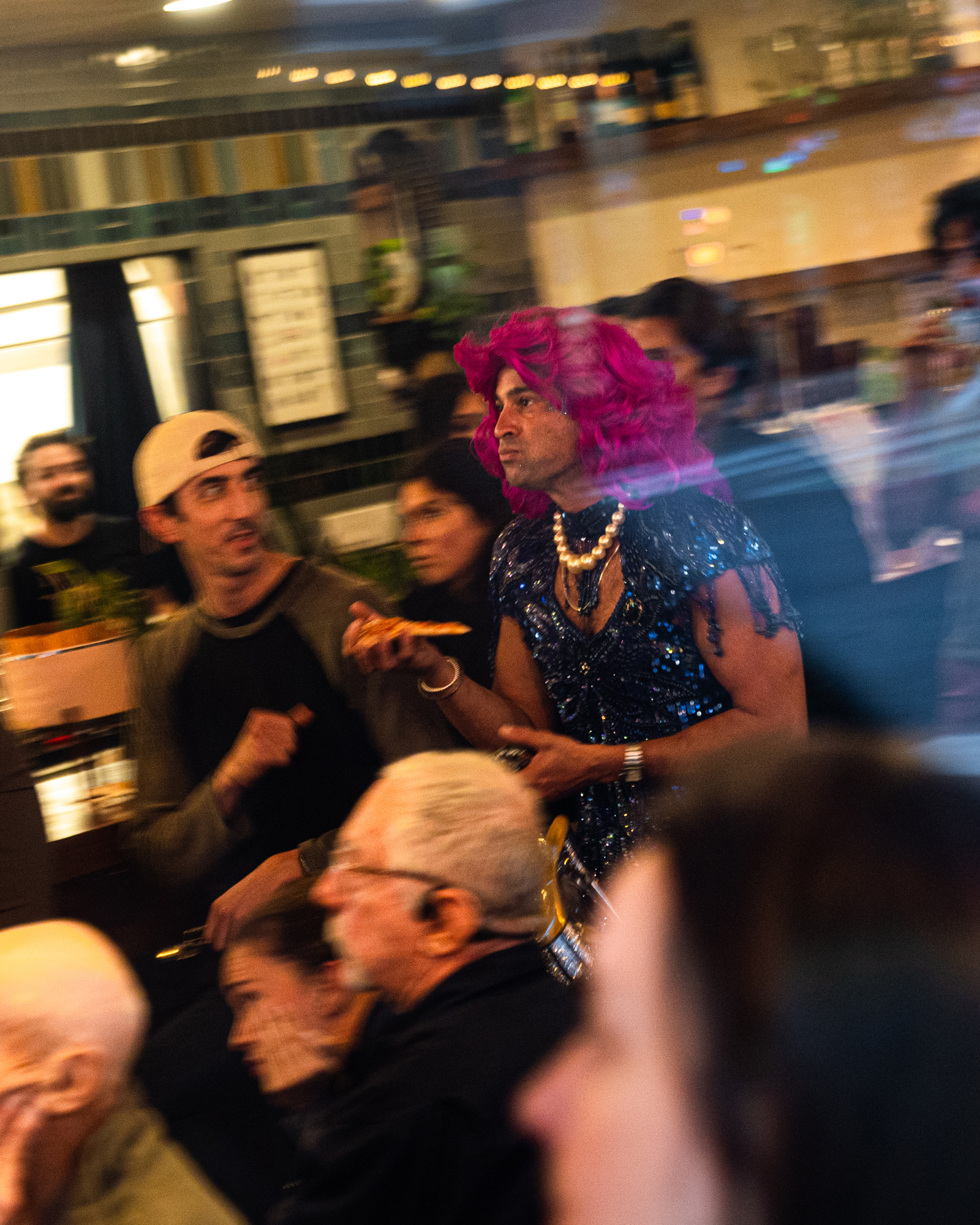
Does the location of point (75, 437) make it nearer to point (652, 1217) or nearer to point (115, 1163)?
point (115, 1163)

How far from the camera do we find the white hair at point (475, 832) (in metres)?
1.03

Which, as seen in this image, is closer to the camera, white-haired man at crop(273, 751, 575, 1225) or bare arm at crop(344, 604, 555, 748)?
white-haired man at crop(273, 751, 575, 1225)

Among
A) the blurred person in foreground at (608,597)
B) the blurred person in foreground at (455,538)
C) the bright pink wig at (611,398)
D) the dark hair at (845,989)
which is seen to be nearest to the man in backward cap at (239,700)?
the blurred person in foreground at (455,538)

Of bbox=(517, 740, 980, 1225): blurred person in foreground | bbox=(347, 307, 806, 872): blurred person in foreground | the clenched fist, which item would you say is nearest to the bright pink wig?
bbox=(347, 307, 806, 872): blurred person in foreground

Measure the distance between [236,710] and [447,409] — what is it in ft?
2.19

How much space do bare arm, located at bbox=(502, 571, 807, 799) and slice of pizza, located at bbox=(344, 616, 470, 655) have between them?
0.24m

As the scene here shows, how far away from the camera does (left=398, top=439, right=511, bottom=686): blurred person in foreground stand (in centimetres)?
179

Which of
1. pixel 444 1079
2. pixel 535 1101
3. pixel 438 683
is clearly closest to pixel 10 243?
pixel 438 683

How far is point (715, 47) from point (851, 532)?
1041mm

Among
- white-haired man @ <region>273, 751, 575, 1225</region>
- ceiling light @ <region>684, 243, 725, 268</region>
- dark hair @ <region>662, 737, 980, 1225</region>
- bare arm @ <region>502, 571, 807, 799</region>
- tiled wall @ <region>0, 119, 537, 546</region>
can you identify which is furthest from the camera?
tiled wall @ <region>0, 119, 537, 546</region>

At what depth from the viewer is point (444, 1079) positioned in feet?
2.95

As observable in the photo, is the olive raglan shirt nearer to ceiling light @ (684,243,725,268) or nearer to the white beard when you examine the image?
the white beard

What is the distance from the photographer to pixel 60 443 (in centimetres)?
230

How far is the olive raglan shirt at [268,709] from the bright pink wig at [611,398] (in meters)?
0.48
